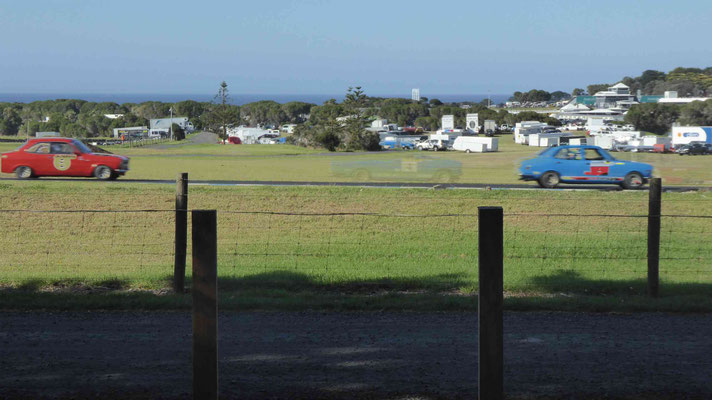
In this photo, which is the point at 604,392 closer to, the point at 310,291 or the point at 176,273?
the point at 310,291

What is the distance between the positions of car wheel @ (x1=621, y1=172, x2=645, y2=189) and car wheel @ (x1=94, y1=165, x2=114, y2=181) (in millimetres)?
17248

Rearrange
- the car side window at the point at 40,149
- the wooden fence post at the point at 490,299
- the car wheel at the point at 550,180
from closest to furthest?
the wooden fence post at the point at 490,299
the car wheel at the point at 550,180
the car side window at the point at 40,149

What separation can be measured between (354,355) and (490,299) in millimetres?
2482

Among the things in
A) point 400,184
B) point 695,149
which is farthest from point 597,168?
point 695,149

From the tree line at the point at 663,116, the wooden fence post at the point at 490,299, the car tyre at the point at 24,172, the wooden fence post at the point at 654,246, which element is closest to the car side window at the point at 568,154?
the tree line at the point at 663,116

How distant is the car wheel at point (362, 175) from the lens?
27.8 m

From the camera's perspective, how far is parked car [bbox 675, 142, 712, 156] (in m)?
36.3

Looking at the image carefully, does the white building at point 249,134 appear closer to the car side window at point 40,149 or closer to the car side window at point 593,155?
the car side window at point 40,149

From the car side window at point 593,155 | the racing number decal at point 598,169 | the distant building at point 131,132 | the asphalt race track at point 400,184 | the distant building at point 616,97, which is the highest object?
the distant building at point 616,97

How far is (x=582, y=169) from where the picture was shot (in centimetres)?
2592

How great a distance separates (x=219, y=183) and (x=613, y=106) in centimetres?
4082

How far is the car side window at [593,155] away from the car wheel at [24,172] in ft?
61.3

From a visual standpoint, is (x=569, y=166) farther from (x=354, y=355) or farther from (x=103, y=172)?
(x=354, y=355)

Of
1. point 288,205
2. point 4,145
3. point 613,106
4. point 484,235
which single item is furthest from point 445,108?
point 484,235
